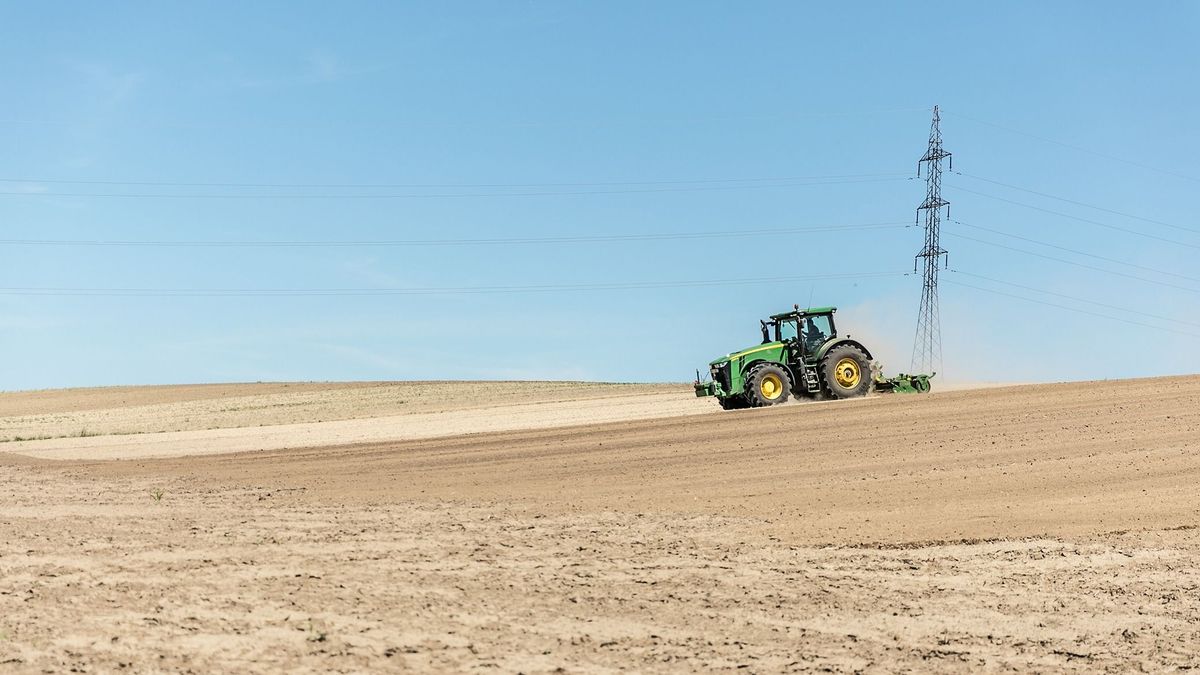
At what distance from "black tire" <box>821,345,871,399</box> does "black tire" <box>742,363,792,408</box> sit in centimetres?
95

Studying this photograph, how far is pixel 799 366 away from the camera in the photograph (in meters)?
27.2

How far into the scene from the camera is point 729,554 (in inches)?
423

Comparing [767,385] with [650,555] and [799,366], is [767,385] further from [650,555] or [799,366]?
[650,555]

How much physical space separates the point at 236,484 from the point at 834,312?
1528 cm

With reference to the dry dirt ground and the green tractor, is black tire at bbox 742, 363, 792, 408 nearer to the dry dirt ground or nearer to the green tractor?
the green tractor

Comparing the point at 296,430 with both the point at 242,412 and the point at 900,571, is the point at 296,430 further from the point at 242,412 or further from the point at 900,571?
the point at 900,571

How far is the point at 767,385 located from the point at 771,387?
0.10m

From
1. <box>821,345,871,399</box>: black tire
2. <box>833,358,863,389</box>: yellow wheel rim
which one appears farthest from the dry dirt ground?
<box>833,358,863,389</box>: yellow wheel rim

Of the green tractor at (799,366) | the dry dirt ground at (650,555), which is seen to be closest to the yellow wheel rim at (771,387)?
Result: the green tractor at (799,366)

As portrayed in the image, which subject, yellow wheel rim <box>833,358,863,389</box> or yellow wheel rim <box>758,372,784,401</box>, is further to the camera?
yellow wheel rim <box>833,358,863,389</box>

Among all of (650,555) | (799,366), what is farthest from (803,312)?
(650,555)

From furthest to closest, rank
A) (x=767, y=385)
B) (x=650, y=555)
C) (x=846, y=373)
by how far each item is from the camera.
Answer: (x=846, y=373) → (x=767, y=385) → (x=650, y=555)

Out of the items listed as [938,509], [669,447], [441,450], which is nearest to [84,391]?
[441,450]

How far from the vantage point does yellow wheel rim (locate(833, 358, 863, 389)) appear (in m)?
27.2
